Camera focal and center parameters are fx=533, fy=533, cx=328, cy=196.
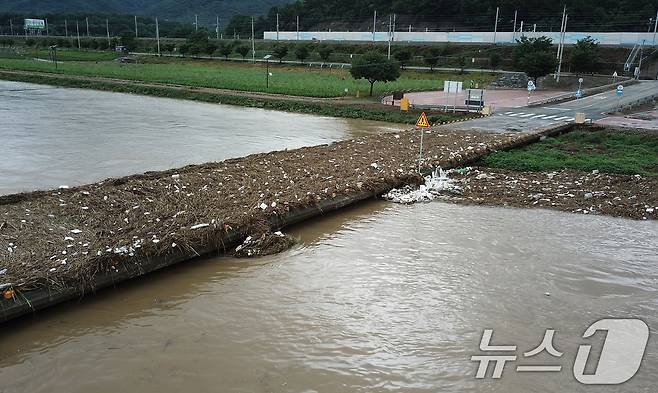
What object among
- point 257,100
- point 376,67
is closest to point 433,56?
point 376,67

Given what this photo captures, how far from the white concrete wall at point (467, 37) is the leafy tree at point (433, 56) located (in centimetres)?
714

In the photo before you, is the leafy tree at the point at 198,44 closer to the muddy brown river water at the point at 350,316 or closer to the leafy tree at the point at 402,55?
the leafy tree at the point at 402,55

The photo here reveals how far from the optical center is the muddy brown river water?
706 cm

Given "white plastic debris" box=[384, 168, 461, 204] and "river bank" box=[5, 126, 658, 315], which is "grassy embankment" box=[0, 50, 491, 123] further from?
"white plastic debris" box=[384, 168, 461, 204]

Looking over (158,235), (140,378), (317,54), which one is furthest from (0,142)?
(317,54)

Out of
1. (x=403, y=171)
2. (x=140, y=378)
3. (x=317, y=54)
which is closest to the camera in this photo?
(x=140, y=378)

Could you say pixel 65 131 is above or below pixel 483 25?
below

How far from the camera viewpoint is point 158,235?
10.2 meters

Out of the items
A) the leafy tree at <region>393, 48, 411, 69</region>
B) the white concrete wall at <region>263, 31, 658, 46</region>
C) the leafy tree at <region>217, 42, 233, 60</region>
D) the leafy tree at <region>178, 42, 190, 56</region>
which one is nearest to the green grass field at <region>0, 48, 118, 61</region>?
the leafy tree at <region>178, 42, 190, 56</region>

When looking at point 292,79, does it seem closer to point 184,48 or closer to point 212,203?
point 184,48

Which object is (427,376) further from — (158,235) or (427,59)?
(427,59)

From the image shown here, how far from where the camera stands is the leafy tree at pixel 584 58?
5756cm

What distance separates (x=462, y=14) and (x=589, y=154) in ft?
316

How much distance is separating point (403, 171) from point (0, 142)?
57.8 feet
